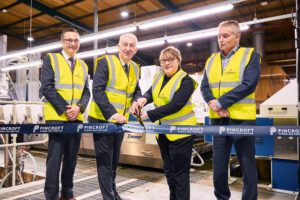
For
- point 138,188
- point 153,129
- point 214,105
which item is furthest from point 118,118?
point 138,188

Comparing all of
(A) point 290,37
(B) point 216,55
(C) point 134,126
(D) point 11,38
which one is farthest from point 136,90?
(D) point 11,38

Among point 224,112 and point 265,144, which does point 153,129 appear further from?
point 265,144

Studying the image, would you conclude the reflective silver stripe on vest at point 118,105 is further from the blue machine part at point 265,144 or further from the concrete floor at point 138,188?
the blue machine part at point 265,144

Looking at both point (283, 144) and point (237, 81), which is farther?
point (283, 144)

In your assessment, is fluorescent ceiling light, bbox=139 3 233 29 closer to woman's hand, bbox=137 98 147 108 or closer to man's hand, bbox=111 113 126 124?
woman's hand, bbox=137 98 147 108

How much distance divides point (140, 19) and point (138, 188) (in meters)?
8.81

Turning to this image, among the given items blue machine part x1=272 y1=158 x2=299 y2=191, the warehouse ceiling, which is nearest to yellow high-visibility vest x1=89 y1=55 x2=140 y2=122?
blue machine part x1=272 y1=158 x2=299 y2=191

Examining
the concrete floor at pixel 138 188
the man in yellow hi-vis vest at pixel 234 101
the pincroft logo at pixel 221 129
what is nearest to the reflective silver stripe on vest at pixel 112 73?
the man in yellow hi-vis vest at pixel 234 101

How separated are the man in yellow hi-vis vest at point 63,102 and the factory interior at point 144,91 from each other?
0.22 metres

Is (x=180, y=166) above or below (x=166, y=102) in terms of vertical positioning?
below

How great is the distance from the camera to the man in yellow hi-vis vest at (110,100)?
2229 millimetres

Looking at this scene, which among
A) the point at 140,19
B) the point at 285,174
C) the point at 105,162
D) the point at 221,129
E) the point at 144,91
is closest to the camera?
the point at 221,129

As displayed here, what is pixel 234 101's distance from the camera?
206cm

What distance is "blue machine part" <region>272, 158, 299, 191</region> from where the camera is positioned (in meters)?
3.30
